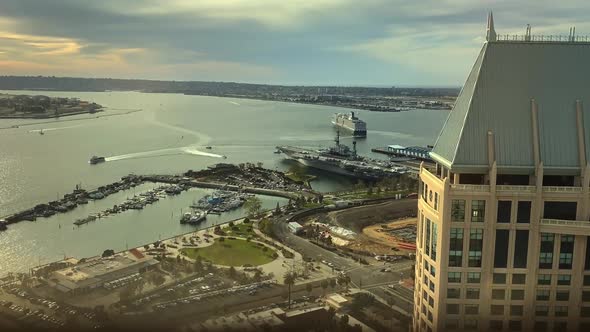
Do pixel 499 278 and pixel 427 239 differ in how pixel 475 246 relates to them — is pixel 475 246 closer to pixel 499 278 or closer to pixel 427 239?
pixel 499 278

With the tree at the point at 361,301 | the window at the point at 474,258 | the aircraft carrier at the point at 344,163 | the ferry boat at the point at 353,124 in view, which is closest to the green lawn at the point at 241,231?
the tree at the point at 361,301

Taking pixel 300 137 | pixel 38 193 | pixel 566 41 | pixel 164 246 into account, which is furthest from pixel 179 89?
pixel 566 41

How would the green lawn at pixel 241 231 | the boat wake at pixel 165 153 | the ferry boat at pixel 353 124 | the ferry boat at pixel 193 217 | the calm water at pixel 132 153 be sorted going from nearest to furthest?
1. the green lawn at pixel 241 231
2. the calm water at pixel 132 153
3. the ferry boat at pixel 193 217
4. the boat wake at pixel 165 153
5. the ferry boat at pixel 353 124

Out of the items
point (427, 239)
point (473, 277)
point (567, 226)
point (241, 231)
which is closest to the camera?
point (567, 226)

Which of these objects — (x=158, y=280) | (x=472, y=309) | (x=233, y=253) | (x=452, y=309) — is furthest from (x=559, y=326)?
(x=233, y=253)

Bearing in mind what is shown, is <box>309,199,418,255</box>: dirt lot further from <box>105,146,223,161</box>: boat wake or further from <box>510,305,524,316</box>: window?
<box>105,146,223,161</box>: boat wake

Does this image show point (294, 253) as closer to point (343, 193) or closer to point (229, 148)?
point (343, 193)

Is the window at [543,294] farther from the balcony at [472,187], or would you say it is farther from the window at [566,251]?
the balcony at [472,187]
